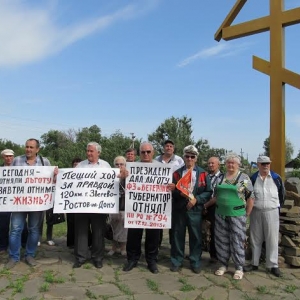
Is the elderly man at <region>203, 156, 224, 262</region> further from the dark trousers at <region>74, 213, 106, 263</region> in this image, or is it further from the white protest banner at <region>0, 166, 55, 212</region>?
the white protest banner at <region>0, 166, 55, 212</region>

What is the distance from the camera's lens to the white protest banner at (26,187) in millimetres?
5574

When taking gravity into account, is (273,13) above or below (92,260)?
above

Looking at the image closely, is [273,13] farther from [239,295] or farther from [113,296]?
[113,296]

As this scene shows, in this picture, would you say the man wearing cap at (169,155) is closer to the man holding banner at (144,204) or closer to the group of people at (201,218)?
the group of people at (201,218)

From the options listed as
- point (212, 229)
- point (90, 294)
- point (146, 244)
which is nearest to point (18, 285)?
point (90, 294)

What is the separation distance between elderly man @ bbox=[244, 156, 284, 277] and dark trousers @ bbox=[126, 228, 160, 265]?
4.59ft

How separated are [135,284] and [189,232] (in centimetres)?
115

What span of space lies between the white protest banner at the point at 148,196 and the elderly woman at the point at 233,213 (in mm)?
775

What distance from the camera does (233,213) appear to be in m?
5.05

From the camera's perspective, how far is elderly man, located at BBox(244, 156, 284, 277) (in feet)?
17.1

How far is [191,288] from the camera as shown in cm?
463

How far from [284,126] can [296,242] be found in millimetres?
1844

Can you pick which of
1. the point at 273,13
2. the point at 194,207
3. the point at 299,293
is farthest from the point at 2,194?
the point at 273,13

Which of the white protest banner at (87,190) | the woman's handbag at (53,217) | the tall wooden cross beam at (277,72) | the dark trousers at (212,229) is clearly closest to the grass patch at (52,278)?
the white protest banner at (87,190)
